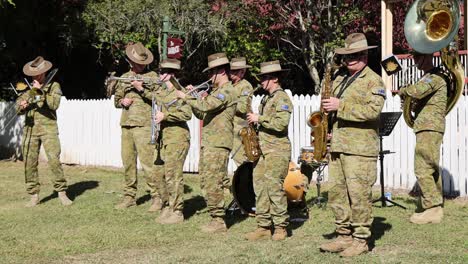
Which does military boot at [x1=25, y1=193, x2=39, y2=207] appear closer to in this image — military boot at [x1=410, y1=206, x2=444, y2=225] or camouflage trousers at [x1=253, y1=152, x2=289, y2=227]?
camouflage trousers at [x1=253, y1=152, x2=289, y2=227]

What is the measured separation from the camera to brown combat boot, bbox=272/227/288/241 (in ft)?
23.9

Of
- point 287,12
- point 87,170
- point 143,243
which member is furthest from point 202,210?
point 287,12

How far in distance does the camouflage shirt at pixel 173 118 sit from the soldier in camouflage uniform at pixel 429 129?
2935mm

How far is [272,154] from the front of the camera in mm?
7188

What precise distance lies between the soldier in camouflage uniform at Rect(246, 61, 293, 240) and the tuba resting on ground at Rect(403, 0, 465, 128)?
204 cm

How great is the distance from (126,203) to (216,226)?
2.37 metres

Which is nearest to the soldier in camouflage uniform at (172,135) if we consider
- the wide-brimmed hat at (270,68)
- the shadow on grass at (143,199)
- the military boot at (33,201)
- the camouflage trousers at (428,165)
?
the wide-brimmed hat at (270,68)

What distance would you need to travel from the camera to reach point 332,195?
6.55 metres

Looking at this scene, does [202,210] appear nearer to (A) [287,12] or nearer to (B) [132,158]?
(B) [132,158]

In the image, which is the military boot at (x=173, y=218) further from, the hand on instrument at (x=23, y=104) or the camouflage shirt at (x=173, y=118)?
the hand on instrument at (x=23, y=104)

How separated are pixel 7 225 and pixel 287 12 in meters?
12.5

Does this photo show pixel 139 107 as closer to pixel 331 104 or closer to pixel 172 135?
pixel 172 135

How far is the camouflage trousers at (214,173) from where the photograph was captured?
7.79 meters

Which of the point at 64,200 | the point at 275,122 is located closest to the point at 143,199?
the point at 64,200
